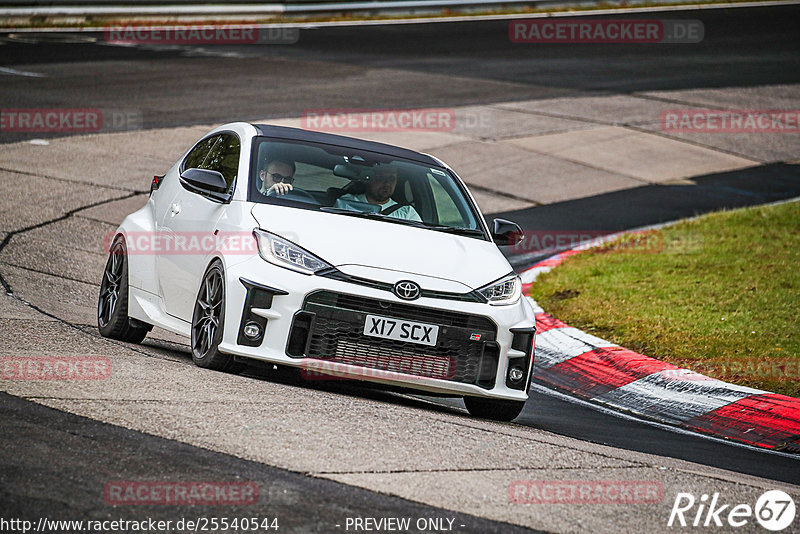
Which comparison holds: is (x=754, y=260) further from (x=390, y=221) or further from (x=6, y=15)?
(x=6, y=15)

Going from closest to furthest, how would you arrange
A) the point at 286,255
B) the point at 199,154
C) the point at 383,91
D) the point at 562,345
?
1. the point at 286,255
2. the point at 199,154
3. the point at 562,345
4. the point at 383,91

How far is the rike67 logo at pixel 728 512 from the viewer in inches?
202

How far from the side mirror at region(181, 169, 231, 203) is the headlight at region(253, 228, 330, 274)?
0.63 metres

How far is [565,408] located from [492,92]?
14.8 m

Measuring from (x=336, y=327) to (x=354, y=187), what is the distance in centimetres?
139

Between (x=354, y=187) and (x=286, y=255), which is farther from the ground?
(x=354, y=187)

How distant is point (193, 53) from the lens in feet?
81.5
